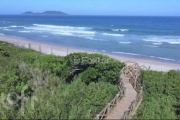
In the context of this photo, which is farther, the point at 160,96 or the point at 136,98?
the point at 160,96

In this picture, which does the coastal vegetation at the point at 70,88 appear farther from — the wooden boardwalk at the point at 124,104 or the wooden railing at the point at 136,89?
the wooden boardwalk at the point at 124,104

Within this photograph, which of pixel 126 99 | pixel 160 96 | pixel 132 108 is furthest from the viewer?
pixel 160 96

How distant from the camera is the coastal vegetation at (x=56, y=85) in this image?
1320 centimetres

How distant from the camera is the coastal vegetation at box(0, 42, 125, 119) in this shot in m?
13.2

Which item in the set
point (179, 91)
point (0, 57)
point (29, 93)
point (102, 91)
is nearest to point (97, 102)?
point (102, 91)

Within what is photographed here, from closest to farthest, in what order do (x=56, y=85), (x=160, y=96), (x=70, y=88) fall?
(x=160, y=96) < (x=70, y=88) < (x=56, y=85)

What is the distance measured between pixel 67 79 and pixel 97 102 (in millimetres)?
5153

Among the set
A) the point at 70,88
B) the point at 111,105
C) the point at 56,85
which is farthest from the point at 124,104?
the point at 56,85

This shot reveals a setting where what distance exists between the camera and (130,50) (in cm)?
3869

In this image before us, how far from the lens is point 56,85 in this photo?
17297 mm

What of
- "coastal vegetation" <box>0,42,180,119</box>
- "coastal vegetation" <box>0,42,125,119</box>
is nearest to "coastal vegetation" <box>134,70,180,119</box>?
"coastal vegetation" <box>0,42,180,119</box>

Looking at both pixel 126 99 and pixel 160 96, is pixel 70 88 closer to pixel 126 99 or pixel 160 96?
pixel 126 99

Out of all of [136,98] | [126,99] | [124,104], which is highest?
[136,98]

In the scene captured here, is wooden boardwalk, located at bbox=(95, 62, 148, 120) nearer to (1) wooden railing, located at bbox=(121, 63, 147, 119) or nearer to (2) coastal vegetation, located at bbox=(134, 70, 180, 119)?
(1) wooden railing, located at bbox=(121, 63, 147, 119)
